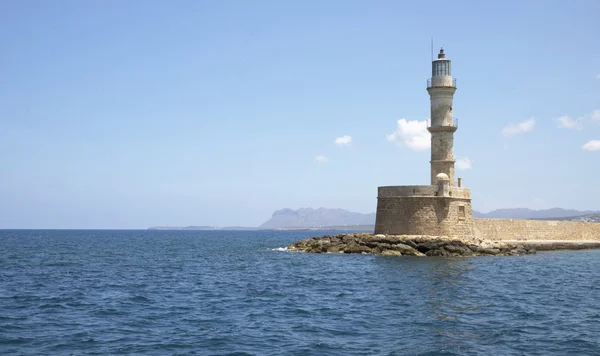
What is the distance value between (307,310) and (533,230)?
3043 centimetres

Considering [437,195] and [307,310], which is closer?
[307,310]

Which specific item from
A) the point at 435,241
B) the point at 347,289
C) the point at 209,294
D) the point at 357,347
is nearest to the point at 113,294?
the point at 209,294

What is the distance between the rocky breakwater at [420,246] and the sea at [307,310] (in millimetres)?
3817

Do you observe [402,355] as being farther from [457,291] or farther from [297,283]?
[297,283]

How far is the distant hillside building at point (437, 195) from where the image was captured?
3503cm

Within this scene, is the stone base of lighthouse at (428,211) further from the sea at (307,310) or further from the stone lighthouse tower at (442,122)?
the sea at (307,310)

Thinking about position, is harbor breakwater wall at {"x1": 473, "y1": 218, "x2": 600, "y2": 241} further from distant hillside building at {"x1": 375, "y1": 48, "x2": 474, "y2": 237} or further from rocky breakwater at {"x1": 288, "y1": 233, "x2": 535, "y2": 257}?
distant hillside building at {"x1": 375, "y1": 48, "x2": 474, "y2": 237}


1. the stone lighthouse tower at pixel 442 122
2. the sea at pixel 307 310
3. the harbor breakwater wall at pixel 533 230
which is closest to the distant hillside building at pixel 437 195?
the stone lighthouse tower at pixel 442 122

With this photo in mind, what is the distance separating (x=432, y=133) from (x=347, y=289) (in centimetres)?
1846

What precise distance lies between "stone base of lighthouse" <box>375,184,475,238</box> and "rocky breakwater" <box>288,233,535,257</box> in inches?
22.9

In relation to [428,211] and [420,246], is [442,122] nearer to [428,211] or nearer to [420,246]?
[428,211]

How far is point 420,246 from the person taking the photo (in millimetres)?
33969

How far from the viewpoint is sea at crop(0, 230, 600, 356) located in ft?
42.9

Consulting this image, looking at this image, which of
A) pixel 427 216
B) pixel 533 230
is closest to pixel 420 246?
pixel 427 216
